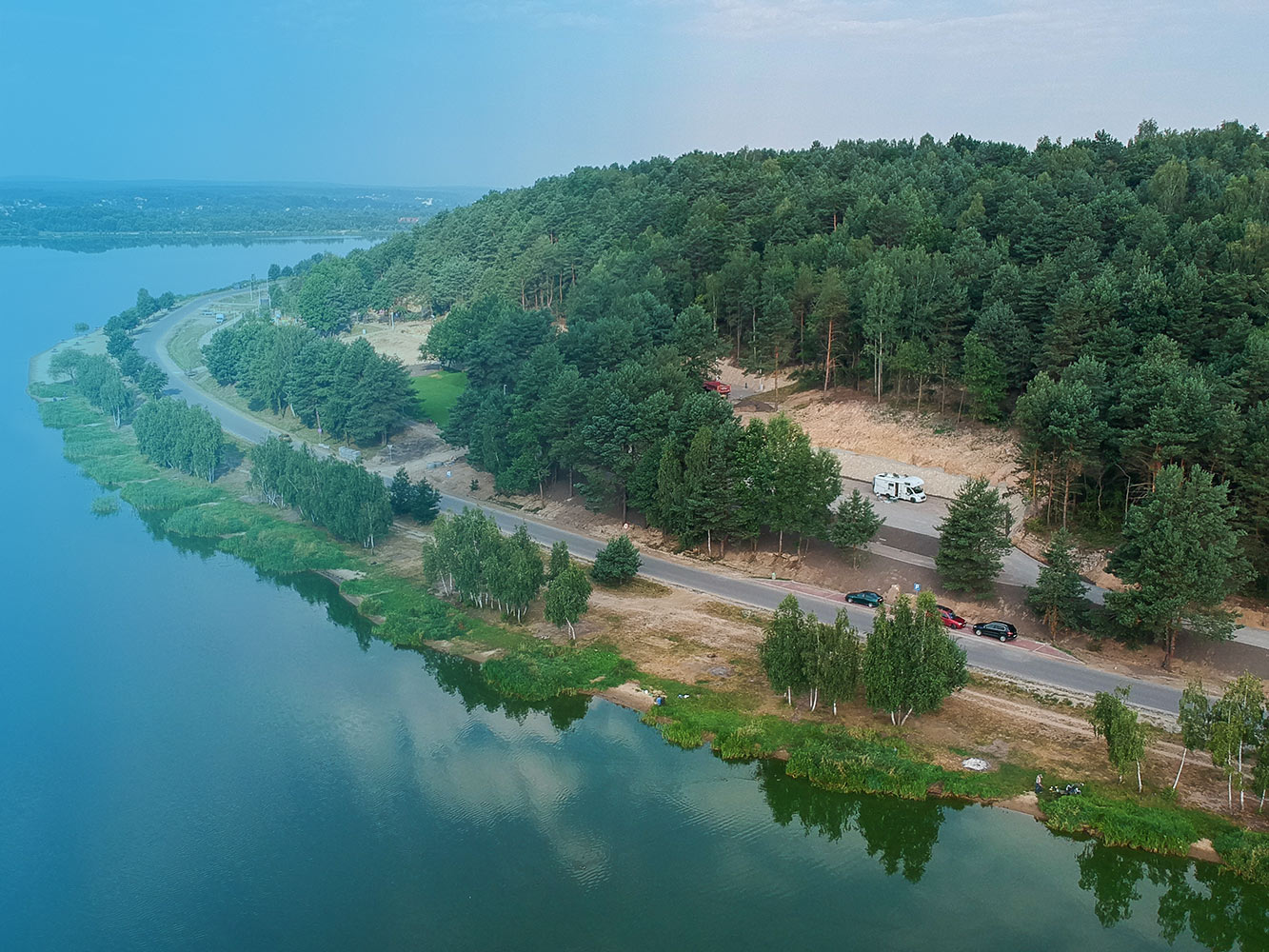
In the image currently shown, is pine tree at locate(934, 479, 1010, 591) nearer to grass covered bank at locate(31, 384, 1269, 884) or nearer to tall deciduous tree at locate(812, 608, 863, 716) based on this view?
tall deciduous tree at locate(812, 608, 863, 716)

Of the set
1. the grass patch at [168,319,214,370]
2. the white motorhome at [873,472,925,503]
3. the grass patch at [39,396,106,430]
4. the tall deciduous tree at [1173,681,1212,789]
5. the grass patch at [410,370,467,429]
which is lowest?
the tall deciduous tree at [1173,681,1212,789]

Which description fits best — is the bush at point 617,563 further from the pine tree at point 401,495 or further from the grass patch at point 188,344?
the grass patch at point 188,344

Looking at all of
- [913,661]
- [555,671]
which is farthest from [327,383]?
[913,661]

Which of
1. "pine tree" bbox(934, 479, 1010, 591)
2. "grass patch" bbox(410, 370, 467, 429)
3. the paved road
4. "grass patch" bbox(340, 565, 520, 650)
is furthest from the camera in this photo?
"grass patch" bbox(410, 370, 467, 429)

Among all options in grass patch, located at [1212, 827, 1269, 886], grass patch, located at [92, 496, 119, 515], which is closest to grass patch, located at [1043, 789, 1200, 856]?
grass patch, located at [1212, 827, 1269, 886]

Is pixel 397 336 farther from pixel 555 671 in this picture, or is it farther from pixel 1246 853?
pixel 1246 853

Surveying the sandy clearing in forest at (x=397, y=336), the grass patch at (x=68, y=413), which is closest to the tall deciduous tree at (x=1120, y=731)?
the sandy clearing in forest at (x=397, y=336)
